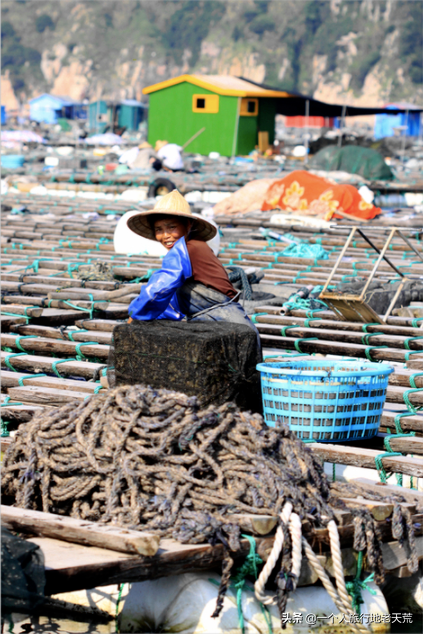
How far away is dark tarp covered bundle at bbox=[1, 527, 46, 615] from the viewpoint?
9.62 feet

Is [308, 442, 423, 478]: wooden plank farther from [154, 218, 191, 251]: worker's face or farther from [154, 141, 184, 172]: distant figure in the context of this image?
[154, 141, 184, 172]: distant figure

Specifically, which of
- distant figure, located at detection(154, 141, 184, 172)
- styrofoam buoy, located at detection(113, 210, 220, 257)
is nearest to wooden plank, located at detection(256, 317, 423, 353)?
styrofoam buoy, located at detection(113, 210, 220, 257)

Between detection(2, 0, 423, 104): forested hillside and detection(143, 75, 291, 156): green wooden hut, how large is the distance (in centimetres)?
6554

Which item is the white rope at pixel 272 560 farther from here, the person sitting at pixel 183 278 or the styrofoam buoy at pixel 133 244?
the styrofoam buoy at pixel 133 244

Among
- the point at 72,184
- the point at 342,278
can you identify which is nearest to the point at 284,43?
the point at 72,184

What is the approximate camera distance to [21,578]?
2.93 meters

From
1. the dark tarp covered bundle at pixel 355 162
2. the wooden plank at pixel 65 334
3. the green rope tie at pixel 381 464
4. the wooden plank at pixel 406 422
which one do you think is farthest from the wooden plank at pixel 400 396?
the dark tarp covered bundle at pixel 355 162

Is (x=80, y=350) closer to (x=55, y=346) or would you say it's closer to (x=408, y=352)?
(x=55, y=346)

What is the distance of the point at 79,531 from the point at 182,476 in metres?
0.51

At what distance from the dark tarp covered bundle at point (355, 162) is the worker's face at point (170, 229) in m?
18.5

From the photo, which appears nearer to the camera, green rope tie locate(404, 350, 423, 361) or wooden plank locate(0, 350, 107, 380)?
wooden plank locate(0, 350, 107, 380)

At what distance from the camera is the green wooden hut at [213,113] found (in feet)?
103

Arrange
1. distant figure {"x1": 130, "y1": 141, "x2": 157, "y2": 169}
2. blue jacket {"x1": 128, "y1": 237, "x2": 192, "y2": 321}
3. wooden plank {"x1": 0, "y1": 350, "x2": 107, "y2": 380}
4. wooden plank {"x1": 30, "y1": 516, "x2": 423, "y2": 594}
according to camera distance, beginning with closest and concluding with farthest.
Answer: wooden plank {"x1": 30, "y1": 516, "x2": 423, "y2": 594}
blue jacket {"x1": 128, "y1": 237, "x2": 192, "y2": 321}
wooden plank {"x1": 0, "y1": 350, "x2": 107, "y2": 380}
distant figure {"x1": 130, "y1": 141, "x2": 157, "y2": 169}

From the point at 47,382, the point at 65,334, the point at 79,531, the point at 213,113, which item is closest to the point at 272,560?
the point at 79,531
